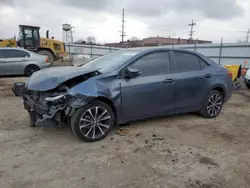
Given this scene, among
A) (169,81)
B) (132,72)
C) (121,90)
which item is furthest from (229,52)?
(121,90)

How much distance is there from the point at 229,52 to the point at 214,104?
11.8 meters

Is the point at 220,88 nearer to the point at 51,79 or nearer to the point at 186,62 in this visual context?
the point at 186,62

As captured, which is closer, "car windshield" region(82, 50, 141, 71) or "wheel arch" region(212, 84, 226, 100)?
"car windshield" region(82, 50, 141, 71)

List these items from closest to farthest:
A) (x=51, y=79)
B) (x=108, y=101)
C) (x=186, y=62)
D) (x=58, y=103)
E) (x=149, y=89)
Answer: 1. (x=58, y=103)
2. (x=51, y=79)
3. (x=108, y=101)
4. (x=149, y=89)
5. (x=186, y=62)

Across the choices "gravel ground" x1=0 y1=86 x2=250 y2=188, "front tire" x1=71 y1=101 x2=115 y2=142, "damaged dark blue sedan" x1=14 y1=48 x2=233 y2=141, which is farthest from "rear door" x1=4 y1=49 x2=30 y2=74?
"front tire" x1=71 y1=101 x2=115 y2=142

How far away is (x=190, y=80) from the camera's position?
4.44 meters

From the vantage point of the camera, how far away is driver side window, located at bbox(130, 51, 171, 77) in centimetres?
398

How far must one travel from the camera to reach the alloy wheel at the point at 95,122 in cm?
347

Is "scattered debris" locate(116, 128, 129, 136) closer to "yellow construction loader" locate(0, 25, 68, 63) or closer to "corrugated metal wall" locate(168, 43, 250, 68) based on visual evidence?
"corrugated metal wall" locate(168, 43, 250, 68)

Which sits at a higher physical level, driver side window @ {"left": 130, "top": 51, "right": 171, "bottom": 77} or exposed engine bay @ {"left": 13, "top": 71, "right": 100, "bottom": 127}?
driver side window @ {"left": 130, "top": 51, "right": 171, "bottom": 77}

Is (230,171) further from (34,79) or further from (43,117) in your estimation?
(34,79)

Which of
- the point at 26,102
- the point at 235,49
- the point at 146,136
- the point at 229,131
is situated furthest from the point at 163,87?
the point at 235,49

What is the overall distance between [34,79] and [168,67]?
246cm

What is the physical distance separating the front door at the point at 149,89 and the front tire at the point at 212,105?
37.7 inches
